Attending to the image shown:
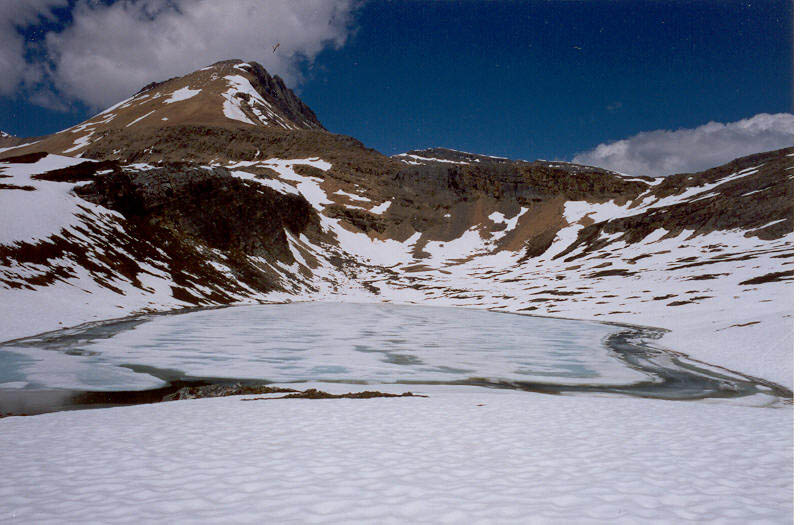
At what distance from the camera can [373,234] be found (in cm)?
13650

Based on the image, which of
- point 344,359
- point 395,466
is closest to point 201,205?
point 344,359

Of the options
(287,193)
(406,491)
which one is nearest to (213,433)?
(406,491)

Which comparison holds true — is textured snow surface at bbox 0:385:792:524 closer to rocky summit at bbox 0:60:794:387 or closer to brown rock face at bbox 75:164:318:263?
rocky summit at bbox 0:60:794:387

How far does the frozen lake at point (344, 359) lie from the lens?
699 inches

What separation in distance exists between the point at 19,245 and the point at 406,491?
160 ft

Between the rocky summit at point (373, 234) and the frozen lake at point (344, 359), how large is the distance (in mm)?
4171

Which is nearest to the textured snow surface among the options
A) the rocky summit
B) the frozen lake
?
the frozen lake

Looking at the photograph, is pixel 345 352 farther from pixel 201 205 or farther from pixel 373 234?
pixel 373 234

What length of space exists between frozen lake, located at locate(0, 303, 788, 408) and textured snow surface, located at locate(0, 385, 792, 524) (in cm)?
598

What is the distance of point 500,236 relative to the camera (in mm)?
137000

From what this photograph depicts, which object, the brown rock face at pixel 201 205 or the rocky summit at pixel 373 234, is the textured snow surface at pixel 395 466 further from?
the brown rock face at pixel 201 205

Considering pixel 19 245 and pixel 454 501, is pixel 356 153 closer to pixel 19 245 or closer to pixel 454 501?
pixel 19 245

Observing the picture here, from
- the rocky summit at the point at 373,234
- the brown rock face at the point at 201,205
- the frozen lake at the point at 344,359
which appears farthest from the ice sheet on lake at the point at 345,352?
the brown rock face at the point at 201,205

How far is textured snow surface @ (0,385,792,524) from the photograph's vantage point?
5.63 m
